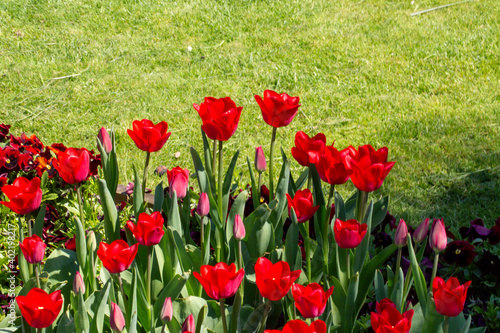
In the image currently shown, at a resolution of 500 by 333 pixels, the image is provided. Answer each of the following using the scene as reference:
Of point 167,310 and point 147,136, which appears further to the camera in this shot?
point 147,136

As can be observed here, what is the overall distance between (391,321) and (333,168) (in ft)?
1.42

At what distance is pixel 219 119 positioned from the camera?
1.49 metres

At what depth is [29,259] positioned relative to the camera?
4.25 ft

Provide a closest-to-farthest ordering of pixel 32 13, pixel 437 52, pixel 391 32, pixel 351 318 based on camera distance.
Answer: pixel 351 318, pixel 437 52, pixel 391 32, pixel 32 13


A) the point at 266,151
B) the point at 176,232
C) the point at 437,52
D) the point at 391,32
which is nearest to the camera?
the point at 176,232

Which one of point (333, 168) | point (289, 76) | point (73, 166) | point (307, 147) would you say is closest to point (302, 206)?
point (333, 168)

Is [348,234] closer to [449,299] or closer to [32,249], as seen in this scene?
[449,299]

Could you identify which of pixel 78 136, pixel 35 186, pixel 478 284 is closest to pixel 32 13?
pixel 78 136

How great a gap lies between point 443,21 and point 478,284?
4131 mm

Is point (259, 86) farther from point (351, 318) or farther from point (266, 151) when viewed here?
point (351, 318)

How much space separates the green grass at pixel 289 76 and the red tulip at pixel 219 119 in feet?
5.57

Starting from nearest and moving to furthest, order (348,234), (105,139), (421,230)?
(348,234) < (421,230) < (105,139)

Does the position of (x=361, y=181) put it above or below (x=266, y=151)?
above

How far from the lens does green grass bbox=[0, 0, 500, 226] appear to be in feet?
11.5
